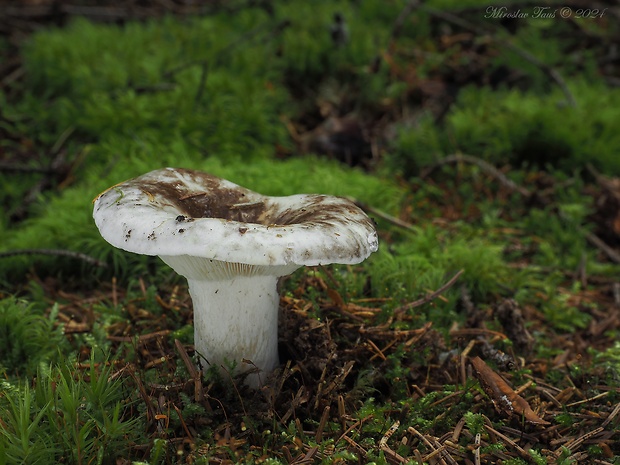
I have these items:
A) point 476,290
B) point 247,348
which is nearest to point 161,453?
point 247,348

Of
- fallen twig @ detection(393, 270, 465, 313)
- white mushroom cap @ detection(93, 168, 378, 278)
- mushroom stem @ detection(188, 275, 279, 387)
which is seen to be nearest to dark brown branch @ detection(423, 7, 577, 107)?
fallen twig @ detection(393, 270, 465, 313)

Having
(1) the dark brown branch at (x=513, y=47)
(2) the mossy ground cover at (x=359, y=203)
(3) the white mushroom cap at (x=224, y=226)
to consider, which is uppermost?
(1) the dark brown branch at (x=513, y=47)

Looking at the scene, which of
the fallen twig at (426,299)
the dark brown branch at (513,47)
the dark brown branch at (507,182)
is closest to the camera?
the fallen twig at (426,299)

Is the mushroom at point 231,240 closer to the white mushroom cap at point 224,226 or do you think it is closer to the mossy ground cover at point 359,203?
the white mushroom cap at point 224,226

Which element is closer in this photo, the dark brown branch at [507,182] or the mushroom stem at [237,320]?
the mushroom stem at [237,320]

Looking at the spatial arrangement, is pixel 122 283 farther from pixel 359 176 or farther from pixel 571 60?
pixel 571 60

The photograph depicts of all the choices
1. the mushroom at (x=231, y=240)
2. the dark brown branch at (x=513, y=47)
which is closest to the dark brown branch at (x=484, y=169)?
the dark brown branch at (x=513, y=47)

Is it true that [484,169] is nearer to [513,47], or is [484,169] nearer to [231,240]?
[513,47]
